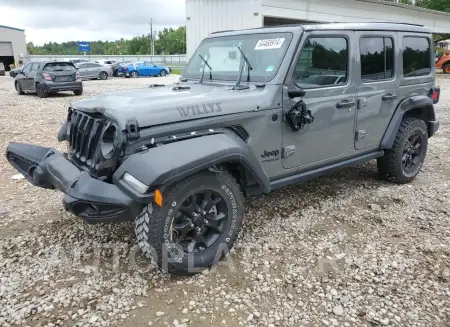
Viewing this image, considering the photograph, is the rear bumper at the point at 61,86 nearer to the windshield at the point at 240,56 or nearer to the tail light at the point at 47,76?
the tail light at the point at 47,76

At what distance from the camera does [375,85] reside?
14.4ft

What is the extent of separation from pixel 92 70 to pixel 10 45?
85.5 ft

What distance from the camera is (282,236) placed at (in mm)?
3797

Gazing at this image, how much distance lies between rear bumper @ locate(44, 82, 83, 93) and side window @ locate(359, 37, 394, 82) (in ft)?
44.1

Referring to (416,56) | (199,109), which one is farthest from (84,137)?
(416,56)

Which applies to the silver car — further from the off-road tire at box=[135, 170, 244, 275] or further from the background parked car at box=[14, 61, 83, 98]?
the off-road tire at box=[135, 170, 244, 275]

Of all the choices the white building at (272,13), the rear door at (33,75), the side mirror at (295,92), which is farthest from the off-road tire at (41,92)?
the side mirror at (295,92)

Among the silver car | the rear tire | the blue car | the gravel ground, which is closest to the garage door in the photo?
the blue car

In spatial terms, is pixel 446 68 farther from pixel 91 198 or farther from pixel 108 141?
pixel 91 198

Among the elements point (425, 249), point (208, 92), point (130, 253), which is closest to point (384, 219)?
point (425, 249)

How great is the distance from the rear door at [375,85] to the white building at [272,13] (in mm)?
10067

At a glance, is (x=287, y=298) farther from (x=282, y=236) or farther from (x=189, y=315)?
(x=282, y=236)

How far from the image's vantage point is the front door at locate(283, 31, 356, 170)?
3676mm

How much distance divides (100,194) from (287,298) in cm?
150
